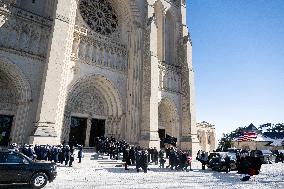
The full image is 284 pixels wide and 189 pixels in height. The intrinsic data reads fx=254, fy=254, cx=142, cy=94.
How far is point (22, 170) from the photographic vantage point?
320 inches

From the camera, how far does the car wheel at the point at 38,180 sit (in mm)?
8258

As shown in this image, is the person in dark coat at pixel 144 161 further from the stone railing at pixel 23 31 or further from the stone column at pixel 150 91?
the stone railing at pixel 23 31

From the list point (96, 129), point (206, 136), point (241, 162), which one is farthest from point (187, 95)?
point (206, 136)

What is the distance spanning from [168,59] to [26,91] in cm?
1567

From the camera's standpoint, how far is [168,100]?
2580 cm

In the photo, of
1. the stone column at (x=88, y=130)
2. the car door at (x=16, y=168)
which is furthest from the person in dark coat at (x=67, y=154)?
the stone column at (x=88, y=130)

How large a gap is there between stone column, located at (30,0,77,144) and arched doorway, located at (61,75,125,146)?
1699mm

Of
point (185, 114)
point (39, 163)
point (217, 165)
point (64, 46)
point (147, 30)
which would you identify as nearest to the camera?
point (39, 163)

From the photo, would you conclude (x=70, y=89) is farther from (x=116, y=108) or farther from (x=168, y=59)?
(x=168, y=59)

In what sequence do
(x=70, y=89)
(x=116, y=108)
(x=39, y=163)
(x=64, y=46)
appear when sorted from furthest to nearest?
1. (x=116, y=108)
2. (x=70, y=89)
3. (x=64, y=46)
4. (x=39, y=163)

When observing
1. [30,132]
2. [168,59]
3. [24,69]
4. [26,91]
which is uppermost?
[168,59]

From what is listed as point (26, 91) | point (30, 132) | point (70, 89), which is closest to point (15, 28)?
point (26, 91)

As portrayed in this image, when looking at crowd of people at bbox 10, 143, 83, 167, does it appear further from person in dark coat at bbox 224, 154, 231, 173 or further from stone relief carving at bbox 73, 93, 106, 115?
person in dark coat at bbox 224, 154, 231, 173

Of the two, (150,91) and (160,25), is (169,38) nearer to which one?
(160,25)
